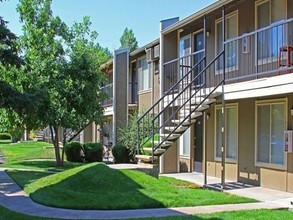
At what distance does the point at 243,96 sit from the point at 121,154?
36.6 ft

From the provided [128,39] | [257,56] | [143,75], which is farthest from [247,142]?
[128,39]

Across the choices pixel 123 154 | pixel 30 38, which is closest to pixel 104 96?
pixel 123 154

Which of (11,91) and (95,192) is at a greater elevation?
(11,91)

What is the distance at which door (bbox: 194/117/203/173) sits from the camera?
17.5 meters

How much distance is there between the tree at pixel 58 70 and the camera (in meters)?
19.1

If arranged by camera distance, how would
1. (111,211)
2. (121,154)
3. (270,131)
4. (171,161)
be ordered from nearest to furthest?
(111,211) < (270,131) < (171,161) < (121,154)

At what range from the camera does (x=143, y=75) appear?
25031 mm

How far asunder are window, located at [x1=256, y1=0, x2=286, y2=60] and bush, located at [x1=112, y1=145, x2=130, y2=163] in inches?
414

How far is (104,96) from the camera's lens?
71.6 feet

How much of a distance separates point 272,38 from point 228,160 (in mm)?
4683

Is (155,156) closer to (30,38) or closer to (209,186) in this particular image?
(209,186)

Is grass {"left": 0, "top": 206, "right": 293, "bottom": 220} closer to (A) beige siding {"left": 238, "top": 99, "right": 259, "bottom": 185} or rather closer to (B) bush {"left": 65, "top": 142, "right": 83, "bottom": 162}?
(A) beige siding {"left": 238, "top": 99, "right": 259, "bottom": 185}

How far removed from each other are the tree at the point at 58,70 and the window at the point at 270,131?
8642 millimetres

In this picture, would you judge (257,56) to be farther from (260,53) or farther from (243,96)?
(243,96)
